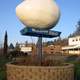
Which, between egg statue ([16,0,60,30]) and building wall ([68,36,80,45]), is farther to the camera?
building wall ([68,36,80,45])

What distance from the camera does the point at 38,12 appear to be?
1154 cm

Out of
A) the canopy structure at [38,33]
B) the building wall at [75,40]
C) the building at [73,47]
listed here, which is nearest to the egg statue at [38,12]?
the canopy structure at [38,33]

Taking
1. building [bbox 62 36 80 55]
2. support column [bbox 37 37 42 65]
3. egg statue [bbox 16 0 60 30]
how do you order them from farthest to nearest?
building [bbox 62 36 80 55] → support column [bbox 37 37 42 65] → egg statue [bbox 16 0 60 30]

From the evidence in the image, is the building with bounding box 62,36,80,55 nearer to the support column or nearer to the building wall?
the building wall

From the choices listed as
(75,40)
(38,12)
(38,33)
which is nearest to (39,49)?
(38,33)

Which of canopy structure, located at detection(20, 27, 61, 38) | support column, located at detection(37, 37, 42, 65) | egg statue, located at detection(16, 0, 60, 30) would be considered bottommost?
support column, located at detection(37, 37, 42, 65)

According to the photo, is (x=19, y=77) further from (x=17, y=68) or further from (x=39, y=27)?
→ (x=39, y=27)

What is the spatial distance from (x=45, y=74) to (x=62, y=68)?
0.75 meters

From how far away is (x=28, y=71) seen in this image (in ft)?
33.7

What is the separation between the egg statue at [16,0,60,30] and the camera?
11.6 meters

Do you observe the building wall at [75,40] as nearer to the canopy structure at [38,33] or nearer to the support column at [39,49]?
the canopy structure at [38,33]

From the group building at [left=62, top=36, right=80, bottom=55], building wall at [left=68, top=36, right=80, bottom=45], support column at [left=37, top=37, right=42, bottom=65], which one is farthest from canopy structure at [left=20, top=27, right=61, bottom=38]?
building wall at [left=68, top=36, right=80, bottom=45]

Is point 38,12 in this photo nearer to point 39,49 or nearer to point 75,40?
point 39,49

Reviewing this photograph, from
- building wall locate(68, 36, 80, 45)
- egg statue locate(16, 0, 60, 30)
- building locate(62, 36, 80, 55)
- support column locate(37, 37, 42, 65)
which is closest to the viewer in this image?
egg statue locate(16, 0, 60, 30)
